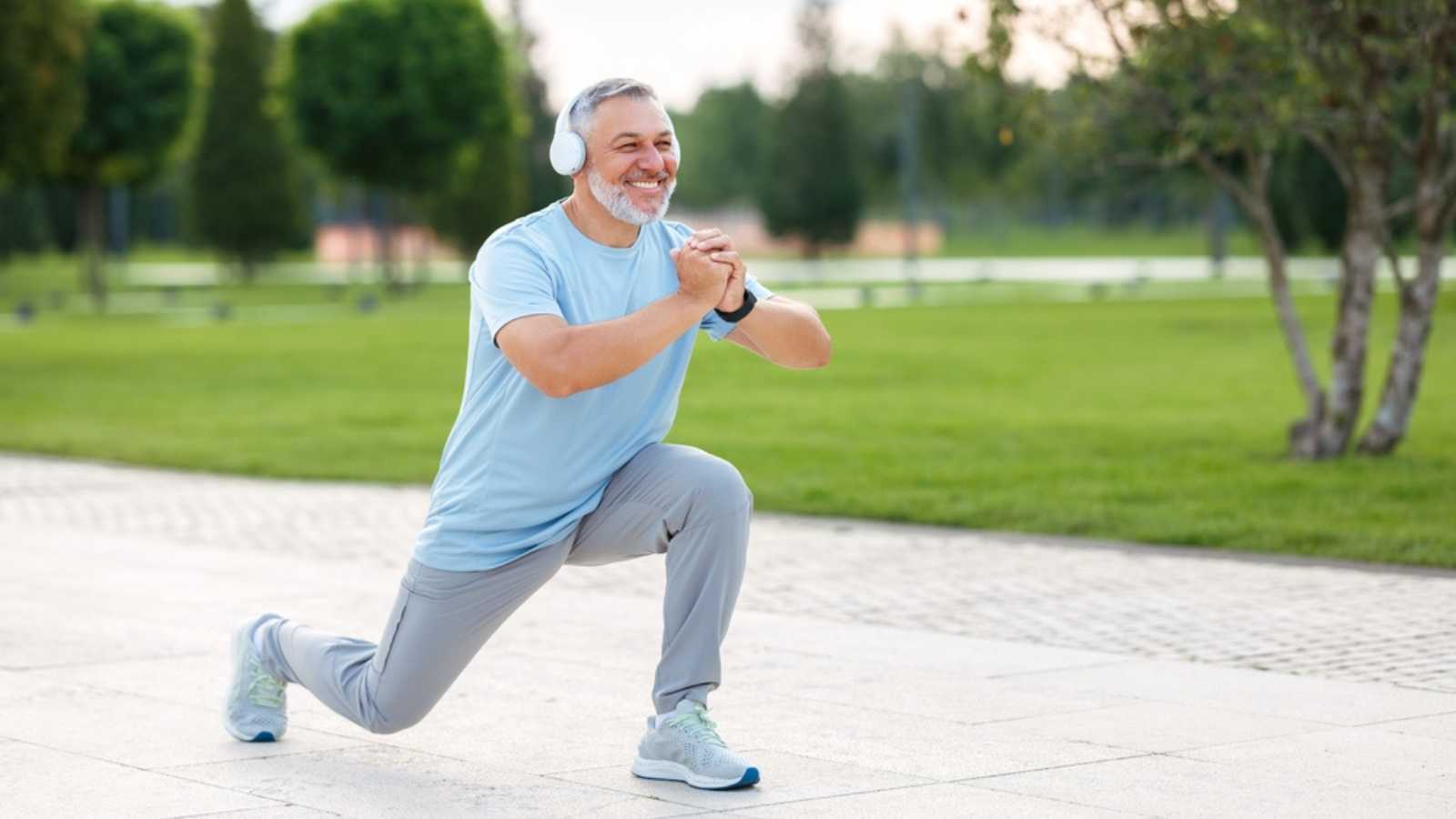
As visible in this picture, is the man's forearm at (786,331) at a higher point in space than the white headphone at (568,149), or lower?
lower

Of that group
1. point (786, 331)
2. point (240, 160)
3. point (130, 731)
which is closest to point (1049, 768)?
point (786, 331)

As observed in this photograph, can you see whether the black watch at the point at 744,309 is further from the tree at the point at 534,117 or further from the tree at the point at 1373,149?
the tree at the point at 534,117

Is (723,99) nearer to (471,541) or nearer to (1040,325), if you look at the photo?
(1040,325)

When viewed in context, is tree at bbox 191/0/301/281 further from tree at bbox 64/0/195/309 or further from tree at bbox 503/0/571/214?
tree at bbox 503/0/571/214

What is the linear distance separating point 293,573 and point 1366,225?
656 cm

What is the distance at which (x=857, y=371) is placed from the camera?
76.5 ft

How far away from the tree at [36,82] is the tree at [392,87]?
74.5 ft

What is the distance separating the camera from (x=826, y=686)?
692 cm

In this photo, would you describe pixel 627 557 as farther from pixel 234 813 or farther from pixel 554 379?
pixel 234 813

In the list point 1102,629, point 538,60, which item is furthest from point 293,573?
point 538,60

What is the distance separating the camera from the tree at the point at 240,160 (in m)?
57.2

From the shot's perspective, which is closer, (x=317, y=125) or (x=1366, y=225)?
(x=1366, y=225)

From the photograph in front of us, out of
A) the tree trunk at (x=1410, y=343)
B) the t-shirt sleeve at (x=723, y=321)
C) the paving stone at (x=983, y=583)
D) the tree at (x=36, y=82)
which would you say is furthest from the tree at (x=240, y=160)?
the t-shirt sleeve at (x=723, y=321)

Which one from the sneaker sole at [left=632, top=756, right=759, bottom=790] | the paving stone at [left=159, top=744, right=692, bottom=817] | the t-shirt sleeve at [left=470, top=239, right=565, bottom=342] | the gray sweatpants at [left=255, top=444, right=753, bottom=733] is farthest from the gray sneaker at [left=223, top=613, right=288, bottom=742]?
the t-shirt sleeve at [left=470, top=239, right=565, bottom=342]
